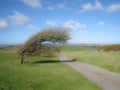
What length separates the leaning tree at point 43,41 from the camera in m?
27.9

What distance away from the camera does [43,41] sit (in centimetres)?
2883

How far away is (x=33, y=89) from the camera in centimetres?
1151

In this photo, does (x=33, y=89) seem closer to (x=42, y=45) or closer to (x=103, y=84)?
(x=103, y=84)

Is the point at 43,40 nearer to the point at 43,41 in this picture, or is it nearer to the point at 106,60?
the point at 43,41

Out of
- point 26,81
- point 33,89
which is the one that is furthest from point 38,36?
point 33,89

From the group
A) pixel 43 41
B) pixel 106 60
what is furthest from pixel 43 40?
pixel 106 60

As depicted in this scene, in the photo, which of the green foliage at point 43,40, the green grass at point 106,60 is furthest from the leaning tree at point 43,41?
the green grass at point 106,60

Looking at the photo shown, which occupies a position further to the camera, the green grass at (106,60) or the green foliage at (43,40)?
the green foliage at (43,40)

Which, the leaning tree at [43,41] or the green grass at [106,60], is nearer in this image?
the green grass at [106,60]

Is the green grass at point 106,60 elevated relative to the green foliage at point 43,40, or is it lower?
lower

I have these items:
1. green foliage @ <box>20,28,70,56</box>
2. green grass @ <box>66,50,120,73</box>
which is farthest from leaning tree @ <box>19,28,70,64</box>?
green grass @ <box>66,50,120,73</box>

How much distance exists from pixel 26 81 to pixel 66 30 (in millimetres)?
16294

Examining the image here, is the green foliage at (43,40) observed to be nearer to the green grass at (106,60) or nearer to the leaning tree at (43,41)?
the leaning tree at (43,41)

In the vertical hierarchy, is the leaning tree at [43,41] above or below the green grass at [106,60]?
above
